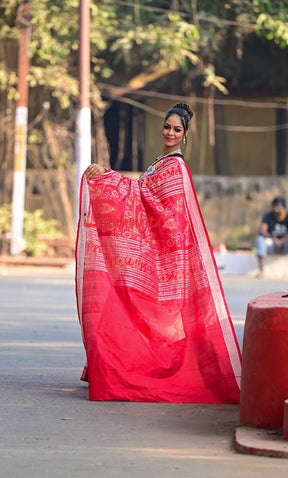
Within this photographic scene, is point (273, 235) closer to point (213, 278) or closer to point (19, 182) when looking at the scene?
point (19, 182)

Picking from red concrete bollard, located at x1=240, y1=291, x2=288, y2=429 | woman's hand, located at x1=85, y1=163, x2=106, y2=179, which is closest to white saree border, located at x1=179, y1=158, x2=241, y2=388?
woman's hand, located at x1=85, y1=163, x2=106, y2=179

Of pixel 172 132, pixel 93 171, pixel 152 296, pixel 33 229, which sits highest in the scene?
pixel 172 132

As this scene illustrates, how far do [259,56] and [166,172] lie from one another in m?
19.2

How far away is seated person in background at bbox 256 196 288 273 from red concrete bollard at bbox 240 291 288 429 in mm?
13089

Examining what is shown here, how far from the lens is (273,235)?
62.0 feet

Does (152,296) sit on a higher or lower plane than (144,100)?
lower

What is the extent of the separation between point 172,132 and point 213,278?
1025mm

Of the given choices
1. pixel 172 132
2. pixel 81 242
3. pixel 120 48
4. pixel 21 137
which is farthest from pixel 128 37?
pixel 81 242

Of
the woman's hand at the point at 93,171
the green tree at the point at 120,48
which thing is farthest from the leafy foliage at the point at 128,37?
the woman's hand at the point at 93,171

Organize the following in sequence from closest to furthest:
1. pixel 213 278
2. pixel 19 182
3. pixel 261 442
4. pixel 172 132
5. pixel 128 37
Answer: pixel 261 442 < pixel 213 278 < pixel 172 132 < pixel 128 37 < pixel 19 182

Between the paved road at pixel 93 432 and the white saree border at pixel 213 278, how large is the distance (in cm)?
35

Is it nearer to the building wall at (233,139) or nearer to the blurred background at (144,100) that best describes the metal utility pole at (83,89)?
the blurred background at (144,100)

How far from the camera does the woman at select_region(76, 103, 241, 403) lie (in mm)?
6523

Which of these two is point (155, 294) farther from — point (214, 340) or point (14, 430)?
point (14, 430)
